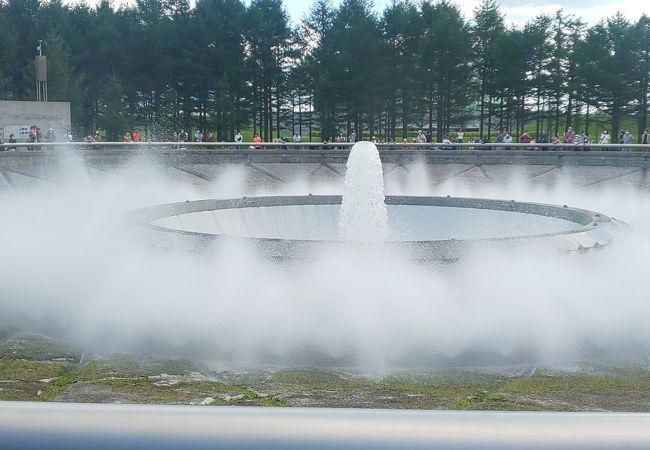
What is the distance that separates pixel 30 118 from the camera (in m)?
34.5

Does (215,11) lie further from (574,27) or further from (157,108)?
(574,27)

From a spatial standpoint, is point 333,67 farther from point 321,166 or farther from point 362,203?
point 362,203

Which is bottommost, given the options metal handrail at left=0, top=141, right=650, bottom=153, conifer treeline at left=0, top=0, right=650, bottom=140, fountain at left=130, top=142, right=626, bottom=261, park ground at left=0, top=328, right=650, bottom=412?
park ground at left=0, top=328, right=650, bottom=412

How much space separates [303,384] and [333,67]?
5116 centimetres

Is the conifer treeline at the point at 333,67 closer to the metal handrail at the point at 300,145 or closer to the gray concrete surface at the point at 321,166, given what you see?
the metal handrail at the point at 300,145

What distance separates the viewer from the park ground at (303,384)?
7371mm

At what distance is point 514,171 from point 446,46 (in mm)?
33641

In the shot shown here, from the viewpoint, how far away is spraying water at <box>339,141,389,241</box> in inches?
587

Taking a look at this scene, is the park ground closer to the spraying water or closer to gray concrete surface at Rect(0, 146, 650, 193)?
the spraying water

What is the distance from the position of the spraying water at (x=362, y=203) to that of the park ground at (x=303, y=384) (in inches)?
241

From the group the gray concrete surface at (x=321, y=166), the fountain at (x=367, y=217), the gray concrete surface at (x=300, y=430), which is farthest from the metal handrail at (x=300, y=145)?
the gray concrete surface at (x=300, y=430)

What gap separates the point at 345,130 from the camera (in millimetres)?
62438

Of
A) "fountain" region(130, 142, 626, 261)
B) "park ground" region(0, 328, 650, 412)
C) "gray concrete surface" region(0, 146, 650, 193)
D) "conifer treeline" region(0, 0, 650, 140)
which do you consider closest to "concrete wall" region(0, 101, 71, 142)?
"gray concrete surface" region(0, 146, 650, 193)

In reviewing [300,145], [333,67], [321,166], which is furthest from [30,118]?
[333,67]
